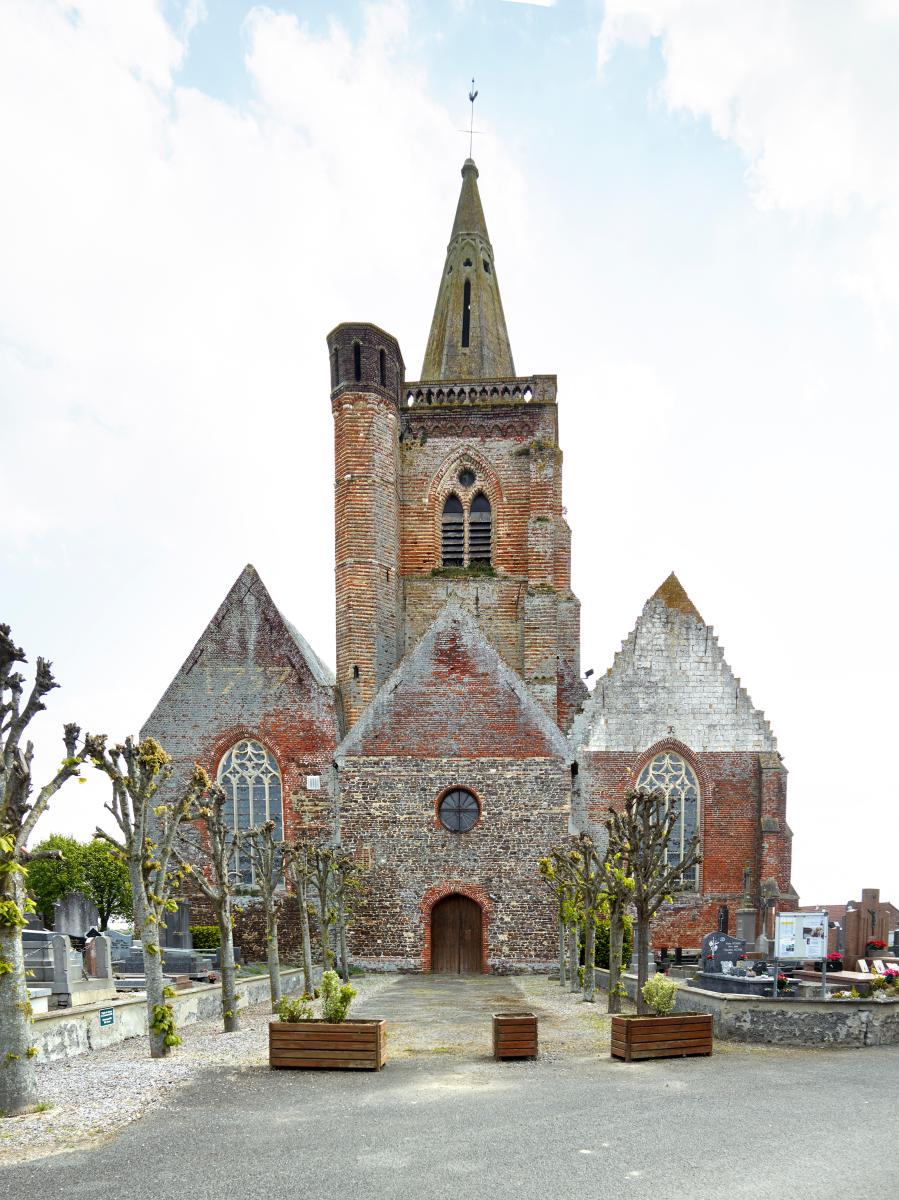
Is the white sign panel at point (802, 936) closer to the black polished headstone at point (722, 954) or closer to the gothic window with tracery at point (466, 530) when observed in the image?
the black polished headstone at point (722, 954)

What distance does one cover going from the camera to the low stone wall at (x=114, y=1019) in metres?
12.4

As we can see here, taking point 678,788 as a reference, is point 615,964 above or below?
below

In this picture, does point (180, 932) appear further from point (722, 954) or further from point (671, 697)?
point (671, 697)

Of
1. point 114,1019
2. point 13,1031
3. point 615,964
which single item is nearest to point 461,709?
point 615,964

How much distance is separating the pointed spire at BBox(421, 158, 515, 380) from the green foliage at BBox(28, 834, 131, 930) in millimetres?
26282

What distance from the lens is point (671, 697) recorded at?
27.9 metres

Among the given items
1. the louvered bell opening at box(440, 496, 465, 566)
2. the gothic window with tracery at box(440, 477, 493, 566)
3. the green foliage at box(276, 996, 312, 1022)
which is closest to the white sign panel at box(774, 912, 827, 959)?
the green foliage at box(276, 996, 312, 1022)

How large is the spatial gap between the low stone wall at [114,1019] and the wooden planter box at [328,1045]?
315 cm

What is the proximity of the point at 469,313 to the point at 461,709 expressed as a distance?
16034mm

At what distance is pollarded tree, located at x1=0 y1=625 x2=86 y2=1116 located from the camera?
9383 mm

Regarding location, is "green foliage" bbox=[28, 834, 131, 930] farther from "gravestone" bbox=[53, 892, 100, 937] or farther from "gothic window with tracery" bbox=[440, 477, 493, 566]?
"gravestone" bbox=[53, 892, 100, 937]

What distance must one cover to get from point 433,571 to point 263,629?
6.29m

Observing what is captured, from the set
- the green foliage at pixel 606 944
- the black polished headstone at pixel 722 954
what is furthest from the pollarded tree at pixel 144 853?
the green foliage at pixel 606 944

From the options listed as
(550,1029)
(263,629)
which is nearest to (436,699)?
(263,629)
